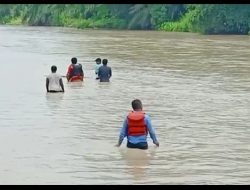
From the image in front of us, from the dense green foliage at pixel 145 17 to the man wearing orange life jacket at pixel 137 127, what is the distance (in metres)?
37.4

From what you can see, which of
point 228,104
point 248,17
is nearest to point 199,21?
point 248,17

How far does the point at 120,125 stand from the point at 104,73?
8327 mm

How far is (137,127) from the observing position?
10.2 m

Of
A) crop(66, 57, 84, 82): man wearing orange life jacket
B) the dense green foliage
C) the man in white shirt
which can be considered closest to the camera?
the man in white shirt

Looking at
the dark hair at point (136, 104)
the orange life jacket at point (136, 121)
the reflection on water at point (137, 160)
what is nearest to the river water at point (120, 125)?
the reflection on water at point (137, 160)

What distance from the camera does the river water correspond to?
9.14m

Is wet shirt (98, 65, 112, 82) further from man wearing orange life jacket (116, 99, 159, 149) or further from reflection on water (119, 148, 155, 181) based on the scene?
man wearing orange life jacket (116, 99, 159, 149)

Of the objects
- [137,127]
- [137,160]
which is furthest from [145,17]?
[137,160]

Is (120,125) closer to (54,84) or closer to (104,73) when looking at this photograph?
(54,84)

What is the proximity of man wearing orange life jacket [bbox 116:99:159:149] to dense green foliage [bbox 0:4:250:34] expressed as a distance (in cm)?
3742

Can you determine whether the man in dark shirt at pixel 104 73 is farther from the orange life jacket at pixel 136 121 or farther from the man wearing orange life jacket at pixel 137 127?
the orange life jacket at pixel 136 121

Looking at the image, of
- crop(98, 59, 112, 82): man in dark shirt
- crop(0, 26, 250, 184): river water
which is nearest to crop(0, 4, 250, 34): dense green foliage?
crop(0, 26, 250, 184): river water

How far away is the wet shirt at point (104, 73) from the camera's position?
22047 millimetres

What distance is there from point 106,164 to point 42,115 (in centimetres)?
612
